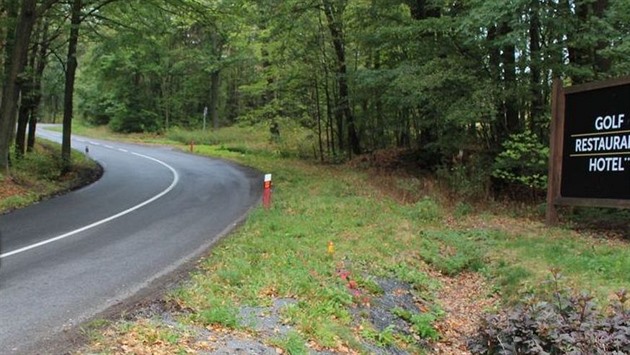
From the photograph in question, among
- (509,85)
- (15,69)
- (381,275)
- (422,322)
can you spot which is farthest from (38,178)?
(422,322)

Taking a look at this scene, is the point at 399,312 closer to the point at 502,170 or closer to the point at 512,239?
the point at 512,239

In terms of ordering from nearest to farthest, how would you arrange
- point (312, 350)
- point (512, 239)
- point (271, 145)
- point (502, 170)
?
point (312, 350)
point (512, 239)
point (502, 170)
point (271, 145)

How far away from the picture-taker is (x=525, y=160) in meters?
14.9

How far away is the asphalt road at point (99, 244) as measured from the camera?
6219mm

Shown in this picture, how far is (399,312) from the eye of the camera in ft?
24.6

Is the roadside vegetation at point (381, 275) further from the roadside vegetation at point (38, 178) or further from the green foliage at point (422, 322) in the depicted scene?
the roadside vegetation at point (38, 178)

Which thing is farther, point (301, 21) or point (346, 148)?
point (346, 148)

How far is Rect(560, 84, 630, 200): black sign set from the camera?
1071cm

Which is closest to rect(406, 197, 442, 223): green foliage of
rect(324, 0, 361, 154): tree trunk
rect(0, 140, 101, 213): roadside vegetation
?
rect(0, 140, 101, 213): roadside vegetation

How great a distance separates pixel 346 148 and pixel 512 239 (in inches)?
676

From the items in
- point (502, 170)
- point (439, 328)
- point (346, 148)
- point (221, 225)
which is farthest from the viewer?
point (346, 148)

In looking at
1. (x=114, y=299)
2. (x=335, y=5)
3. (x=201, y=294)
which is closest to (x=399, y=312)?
(x=201, y=294)

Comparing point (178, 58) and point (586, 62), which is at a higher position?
point (178, 58)

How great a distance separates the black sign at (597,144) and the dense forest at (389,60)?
54.1 inches
